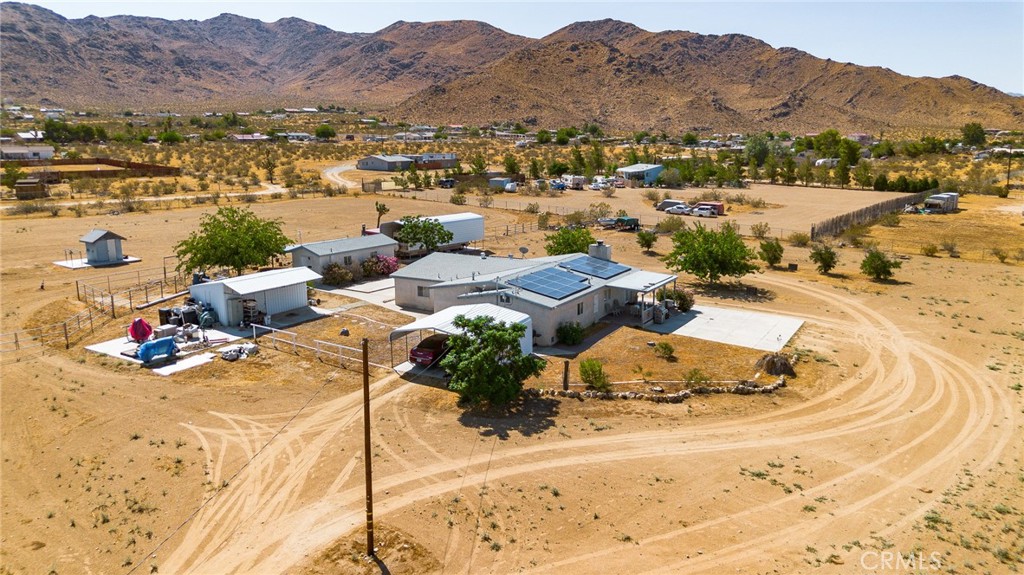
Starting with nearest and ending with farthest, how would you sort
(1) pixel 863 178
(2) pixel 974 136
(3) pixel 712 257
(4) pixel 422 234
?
1. (3) pixel 712 257
2. (4) pixel 422 234
3. (1) pixel 863 178
4. (2) pixel 974 136

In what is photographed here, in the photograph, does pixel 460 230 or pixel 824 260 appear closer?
pixel 824 260

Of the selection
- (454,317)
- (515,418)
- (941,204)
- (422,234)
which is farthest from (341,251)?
(941,204)

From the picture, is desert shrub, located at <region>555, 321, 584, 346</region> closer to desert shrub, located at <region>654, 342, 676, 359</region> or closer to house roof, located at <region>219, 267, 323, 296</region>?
desert shrub, located at <region>654, 342, 676, 359</region>

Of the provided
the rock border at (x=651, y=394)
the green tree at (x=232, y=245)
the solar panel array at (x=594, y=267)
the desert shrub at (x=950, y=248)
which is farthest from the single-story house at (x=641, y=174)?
the rock border at (x=651, y=394)

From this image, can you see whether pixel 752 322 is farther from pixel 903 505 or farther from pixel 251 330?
pixel 251 330

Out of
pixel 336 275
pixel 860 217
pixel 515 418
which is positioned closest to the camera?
pixel 515 418

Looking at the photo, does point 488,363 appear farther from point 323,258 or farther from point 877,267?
point 877,267

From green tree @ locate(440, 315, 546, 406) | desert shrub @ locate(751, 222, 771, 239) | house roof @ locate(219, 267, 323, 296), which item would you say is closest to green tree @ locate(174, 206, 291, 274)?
house roof @ locate(219, 267, 323, 296)

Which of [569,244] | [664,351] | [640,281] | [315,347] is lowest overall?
[315,347]

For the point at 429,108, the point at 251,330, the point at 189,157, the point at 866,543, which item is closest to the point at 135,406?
the point at 251,330
